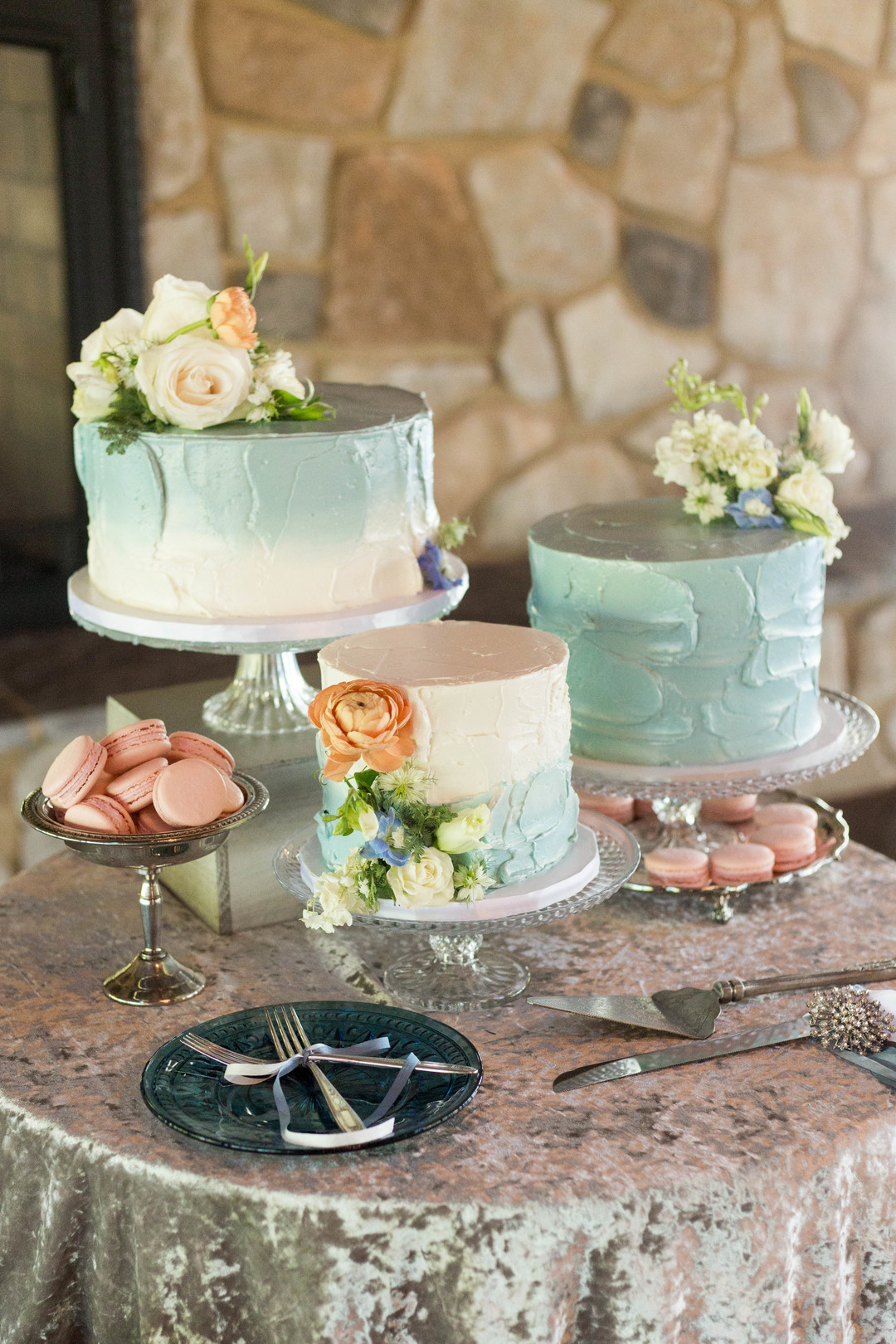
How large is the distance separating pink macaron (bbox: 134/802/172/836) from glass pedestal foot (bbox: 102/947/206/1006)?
0.17 meters

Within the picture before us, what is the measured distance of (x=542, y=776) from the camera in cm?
125

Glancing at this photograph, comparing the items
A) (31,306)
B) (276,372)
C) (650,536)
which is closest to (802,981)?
(650,536)

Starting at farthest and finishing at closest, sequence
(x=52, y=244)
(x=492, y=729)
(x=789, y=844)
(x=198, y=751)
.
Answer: (x=52, y=244) → (x=789, y=844) → (x=198, y=751) → (x=492, y=729)

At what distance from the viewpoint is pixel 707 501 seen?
160cm

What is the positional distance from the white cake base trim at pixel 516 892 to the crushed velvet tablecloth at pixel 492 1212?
119 mm

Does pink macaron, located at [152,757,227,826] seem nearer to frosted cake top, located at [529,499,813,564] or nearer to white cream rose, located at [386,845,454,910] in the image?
white cream rose, located at [386,845,454,910]

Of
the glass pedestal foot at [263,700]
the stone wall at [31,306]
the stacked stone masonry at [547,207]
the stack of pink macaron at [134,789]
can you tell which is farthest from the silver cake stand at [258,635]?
Answer: the stacked stone masonry at [547,207]

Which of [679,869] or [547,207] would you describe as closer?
[679,869]

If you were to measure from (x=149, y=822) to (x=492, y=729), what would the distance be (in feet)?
1.03

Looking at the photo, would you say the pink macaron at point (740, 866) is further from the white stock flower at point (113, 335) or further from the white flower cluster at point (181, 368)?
the white stock flower at point (113, 335)

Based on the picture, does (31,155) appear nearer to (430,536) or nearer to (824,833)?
(430,536)

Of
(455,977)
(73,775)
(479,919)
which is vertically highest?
(73,775)

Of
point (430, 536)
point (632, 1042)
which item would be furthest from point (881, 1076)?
point (430, 536)

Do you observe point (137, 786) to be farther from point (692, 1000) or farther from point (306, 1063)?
point (692, 1000)
